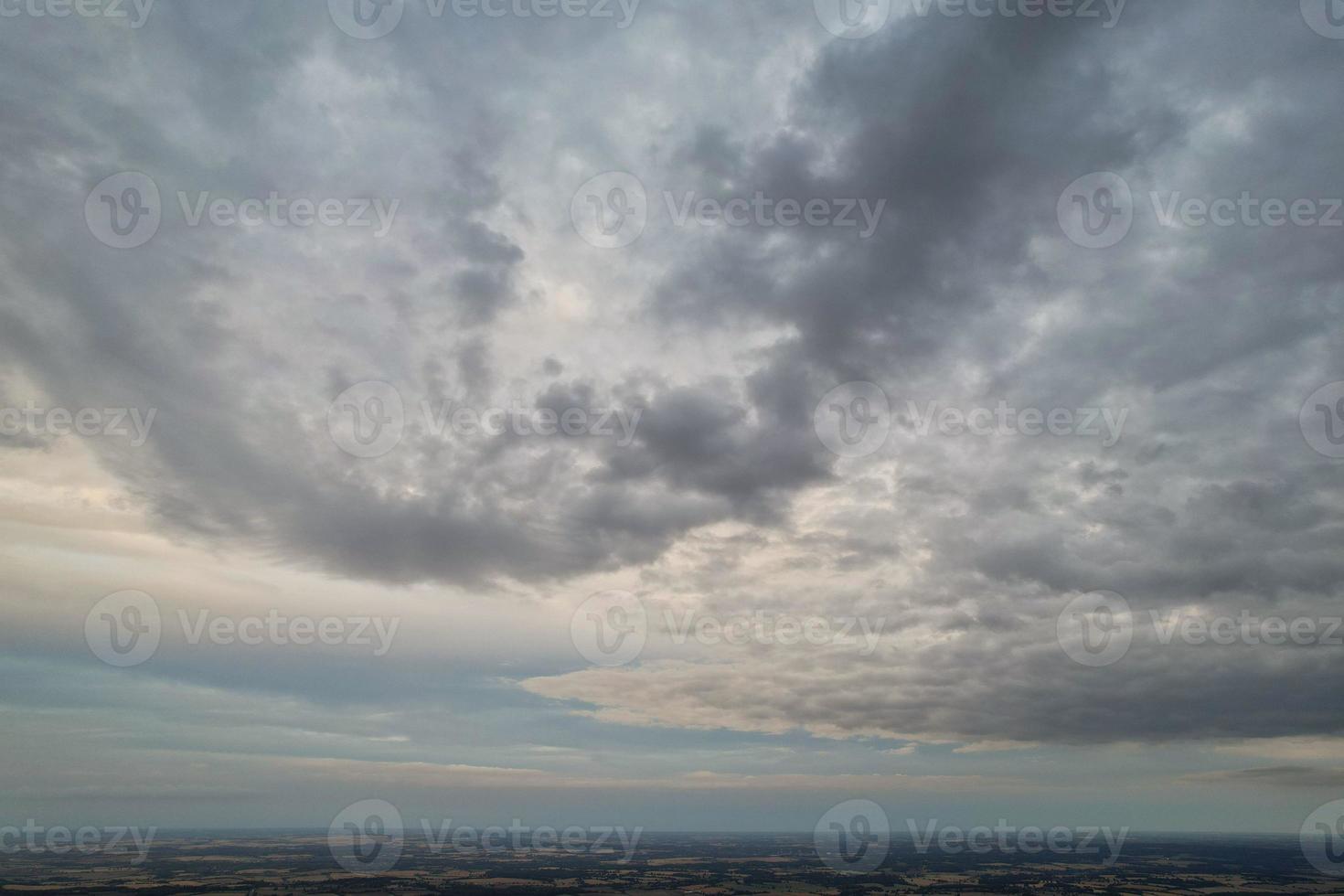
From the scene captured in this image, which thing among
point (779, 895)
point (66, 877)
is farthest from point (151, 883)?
point (779, 895)

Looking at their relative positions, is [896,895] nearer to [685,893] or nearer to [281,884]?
[685,893]

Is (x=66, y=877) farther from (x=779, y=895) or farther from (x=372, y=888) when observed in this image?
(x=779, y=895)

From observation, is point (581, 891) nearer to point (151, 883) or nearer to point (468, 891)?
point (468, 891)

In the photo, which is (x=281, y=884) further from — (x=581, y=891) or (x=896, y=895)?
(x=896, y=895)

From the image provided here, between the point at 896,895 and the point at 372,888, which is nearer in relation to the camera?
the point at 372,888

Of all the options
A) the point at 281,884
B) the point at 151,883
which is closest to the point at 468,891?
the point at 281,884

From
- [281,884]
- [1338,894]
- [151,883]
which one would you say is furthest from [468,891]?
[1338,894]
